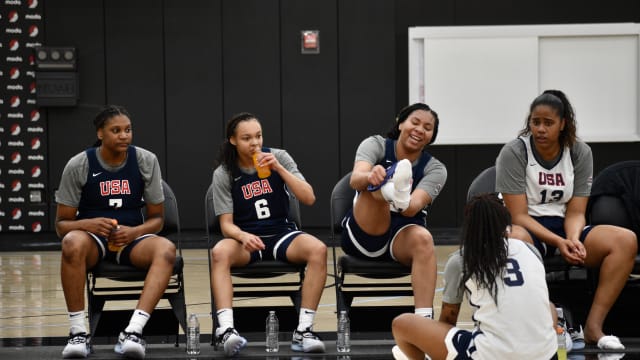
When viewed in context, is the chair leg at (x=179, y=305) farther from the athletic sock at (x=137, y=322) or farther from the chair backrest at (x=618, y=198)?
the chair backrest at (x=618, y=198)

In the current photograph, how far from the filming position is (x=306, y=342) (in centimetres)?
415

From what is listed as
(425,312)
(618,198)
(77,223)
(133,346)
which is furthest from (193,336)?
(618,198)

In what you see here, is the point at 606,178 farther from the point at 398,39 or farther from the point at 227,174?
the point at 398,39

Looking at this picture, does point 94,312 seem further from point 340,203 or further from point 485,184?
point 485,184

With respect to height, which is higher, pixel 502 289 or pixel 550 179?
pixel 550 179

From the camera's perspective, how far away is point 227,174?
4.54m

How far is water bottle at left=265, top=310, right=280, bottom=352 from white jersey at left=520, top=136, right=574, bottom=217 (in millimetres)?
1385

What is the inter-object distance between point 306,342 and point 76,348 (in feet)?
3.47

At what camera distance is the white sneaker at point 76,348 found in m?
4.11

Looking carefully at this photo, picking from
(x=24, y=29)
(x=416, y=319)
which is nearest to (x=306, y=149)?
(x=24, y=29)

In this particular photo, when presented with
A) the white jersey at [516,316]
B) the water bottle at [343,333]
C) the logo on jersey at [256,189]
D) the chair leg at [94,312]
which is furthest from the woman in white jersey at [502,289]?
the chair leg at [94,312]

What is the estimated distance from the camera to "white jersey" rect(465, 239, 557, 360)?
3.07 meters

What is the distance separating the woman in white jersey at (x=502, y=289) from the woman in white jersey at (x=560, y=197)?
115cm

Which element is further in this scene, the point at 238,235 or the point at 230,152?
the point at 230,152
